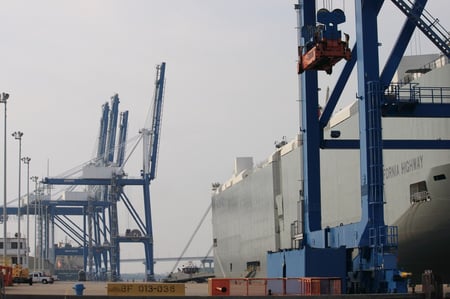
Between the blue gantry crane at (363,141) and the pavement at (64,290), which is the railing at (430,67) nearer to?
the blue gantry crane at (363,141)

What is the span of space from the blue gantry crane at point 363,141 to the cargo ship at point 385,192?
2.36 m

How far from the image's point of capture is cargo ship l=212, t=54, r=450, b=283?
37.4m

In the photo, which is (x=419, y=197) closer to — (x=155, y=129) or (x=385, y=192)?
(x=385, y=192)

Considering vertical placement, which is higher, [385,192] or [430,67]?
[430,67]

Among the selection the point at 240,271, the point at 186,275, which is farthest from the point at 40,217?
the point at 240,271

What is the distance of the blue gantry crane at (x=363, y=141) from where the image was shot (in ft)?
105

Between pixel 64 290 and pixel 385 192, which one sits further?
pixel 64 290

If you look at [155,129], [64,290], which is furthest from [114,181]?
[64,290]

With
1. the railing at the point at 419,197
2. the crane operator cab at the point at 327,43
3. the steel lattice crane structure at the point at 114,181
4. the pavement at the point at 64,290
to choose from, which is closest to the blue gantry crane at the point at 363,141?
the crane operator cab at the point at 327,43

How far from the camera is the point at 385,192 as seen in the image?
43.0 meters

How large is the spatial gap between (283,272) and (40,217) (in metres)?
97.7

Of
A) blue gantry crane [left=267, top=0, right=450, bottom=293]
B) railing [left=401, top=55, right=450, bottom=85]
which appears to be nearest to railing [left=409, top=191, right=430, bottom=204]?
blue gantry crane [left=267, top=0, right=450, bottom=293]

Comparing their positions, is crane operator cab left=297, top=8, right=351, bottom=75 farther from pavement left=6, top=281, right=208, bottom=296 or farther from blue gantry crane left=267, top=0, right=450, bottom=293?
pavement left=6, top=281, right=208, bottom=296

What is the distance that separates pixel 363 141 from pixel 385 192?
35.7 feet
